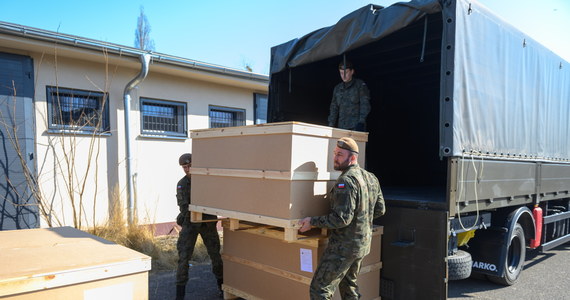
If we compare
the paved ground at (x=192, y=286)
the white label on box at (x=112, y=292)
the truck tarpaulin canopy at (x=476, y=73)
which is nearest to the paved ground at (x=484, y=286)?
the paved ground at (x=192, y=286)

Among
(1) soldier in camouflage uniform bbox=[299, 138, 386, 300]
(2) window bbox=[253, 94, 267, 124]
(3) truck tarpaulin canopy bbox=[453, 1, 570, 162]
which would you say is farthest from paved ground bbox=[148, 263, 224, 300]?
(2) window bbox=[253, 94, 267, 124]

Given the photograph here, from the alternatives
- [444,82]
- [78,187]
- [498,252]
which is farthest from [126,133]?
[498,252]

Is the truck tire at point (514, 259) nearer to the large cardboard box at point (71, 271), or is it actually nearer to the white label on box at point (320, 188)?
the white label on box at point (320, 188)

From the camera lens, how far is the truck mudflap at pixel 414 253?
3240mm

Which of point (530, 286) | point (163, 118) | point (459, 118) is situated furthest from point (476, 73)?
point (163, 118)

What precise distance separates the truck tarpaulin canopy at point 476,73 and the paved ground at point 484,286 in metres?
1.69

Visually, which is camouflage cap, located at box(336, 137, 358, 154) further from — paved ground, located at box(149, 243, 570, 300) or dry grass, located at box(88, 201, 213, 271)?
dry grass, located at box(88, 201, 213, 271)

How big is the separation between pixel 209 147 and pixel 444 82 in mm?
2334

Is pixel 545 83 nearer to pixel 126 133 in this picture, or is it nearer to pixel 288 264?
pixel 288 264

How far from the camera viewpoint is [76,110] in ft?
Result: 21.5

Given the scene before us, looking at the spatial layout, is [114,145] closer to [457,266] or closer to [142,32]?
[457,266]

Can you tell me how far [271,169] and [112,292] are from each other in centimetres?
157

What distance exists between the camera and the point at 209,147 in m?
3.72

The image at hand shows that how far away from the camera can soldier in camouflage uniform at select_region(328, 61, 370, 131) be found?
4453 millimetres
